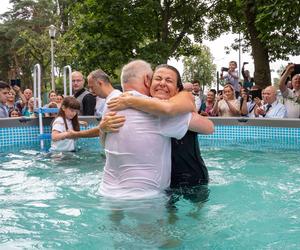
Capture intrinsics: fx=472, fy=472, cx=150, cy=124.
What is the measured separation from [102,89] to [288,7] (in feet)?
21.6

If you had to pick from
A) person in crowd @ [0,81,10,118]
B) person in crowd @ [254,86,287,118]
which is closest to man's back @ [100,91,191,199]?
person in crowd @ [0,81,10,118]

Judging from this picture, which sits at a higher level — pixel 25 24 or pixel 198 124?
pixel 25 24

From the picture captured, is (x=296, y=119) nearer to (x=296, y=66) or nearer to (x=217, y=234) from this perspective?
(x=296, y=66)

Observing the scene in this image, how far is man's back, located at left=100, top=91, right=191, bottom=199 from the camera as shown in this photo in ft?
10.8

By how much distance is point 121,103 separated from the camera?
3266mm

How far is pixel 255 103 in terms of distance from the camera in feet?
32.9

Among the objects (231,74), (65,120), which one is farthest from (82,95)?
(231,74)

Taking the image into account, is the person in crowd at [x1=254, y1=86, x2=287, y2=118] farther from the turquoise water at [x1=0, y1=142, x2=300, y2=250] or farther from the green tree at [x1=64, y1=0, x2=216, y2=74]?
the green tree at [x1=64, y1=0, x2=216, y2=74]

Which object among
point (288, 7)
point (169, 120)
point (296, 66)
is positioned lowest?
point (169, 120)

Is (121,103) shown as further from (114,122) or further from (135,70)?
(135,70)

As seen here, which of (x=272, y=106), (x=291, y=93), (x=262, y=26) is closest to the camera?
(x=291, y=93)

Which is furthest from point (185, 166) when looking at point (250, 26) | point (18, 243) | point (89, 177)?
point (250, 26)

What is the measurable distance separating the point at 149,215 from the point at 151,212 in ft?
0.09

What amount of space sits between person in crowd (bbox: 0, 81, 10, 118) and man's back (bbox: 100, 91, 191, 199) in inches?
227
